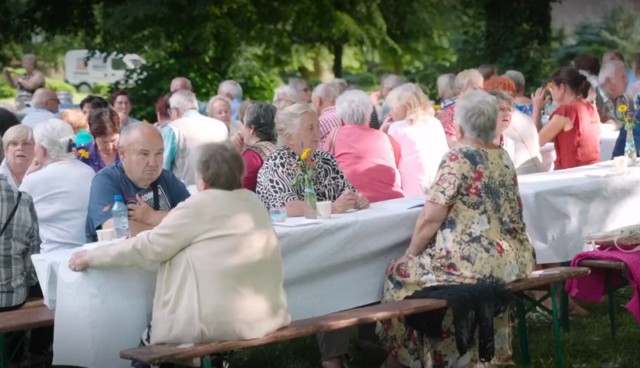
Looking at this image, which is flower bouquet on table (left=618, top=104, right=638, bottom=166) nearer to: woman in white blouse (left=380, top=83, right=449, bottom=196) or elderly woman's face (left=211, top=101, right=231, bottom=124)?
woman in white blouse (left=380, top=83, right=449, bottom=196)

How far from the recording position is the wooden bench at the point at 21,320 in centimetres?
617

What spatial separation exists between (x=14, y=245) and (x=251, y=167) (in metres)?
1.63

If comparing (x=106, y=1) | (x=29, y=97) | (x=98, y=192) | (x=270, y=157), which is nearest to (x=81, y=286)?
(x=98, y=192)

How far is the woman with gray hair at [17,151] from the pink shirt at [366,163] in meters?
2.01

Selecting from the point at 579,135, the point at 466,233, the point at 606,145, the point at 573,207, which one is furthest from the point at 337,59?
the point at 466,233

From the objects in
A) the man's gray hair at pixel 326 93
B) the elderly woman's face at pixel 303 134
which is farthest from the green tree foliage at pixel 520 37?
the elderly woman's face at pixel 303 134

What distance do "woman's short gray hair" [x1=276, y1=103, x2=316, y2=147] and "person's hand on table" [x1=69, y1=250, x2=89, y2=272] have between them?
187 cm

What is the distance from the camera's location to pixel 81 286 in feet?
19.7

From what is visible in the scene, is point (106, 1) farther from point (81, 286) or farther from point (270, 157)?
point (81, 286)

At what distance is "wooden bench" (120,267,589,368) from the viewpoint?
557 cm

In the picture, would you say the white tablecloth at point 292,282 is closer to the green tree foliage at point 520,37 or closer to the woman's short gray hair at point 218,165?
the woman's short gray hair at point 218,165

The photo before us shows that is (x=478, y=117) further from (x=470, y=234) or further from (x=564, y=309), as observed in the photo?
(x=564, y=309)

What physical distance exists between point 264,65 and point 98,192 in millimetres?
13887

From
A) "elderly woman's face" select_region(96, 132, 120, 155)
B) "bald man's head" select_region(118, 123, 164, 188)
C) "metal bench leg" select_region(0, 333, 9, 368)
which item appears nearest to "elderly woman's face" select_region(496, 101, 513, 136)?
"elderly woman's face" select_region(96, 132, 120, 155)
